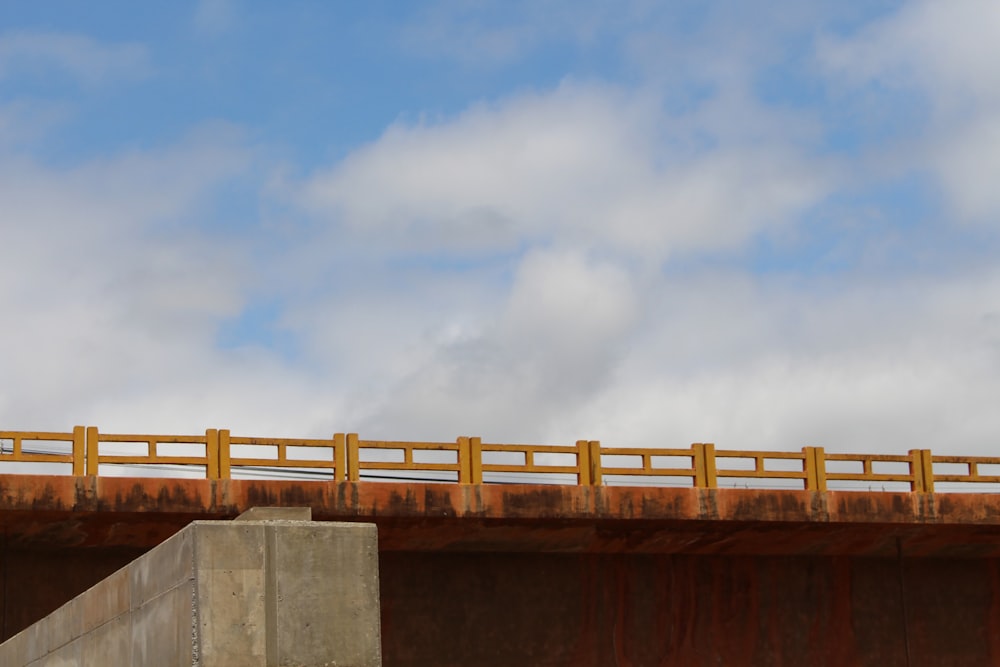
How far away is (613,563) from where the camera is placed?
83.2 feet

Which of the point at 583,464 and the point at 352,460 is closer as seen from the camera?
the point at 352,460

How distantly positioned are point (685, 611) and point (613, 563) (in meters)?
1.44

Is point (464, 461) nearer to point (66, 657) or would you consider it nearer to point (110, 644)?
point (66, 657)

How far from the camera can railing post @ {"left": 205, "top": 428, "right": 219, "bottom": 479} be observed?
74.4 ft

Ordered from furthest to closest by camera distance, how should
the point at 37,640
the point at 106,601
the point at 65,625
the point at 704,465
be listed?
1. the point at 704,465
2. the point at 37,640
3. the point at 65,625
4. the point at 106,601

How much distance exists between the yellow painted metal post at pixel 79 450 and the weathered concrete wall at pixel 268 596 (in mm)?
10113

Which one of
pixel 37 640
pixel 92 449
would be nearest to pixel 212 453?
pixel 92 449

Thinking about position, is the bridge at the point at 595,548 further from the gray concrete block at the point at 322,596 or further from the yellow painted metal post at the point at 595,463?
the gray concrete block at the point at 322,596

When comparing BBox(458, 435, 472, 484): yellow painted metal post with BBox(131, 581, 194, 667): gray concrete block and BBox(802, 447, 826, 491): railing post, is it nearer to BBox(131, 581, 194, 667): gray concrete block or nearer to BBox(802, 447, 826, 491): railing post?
BBox(802, 447, 826, 491): railing post

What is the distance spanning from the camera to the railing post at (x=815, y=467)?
2570 centimetres

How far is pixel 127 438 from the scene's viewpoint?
22.6m

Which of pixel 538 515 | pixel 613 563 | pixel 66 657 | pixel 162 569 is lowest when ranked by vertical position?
pixel 66 657

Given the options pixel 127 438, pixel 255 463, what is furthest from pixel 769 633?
pixel 127 438

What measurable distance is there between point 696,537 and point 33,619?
10.3 metres
